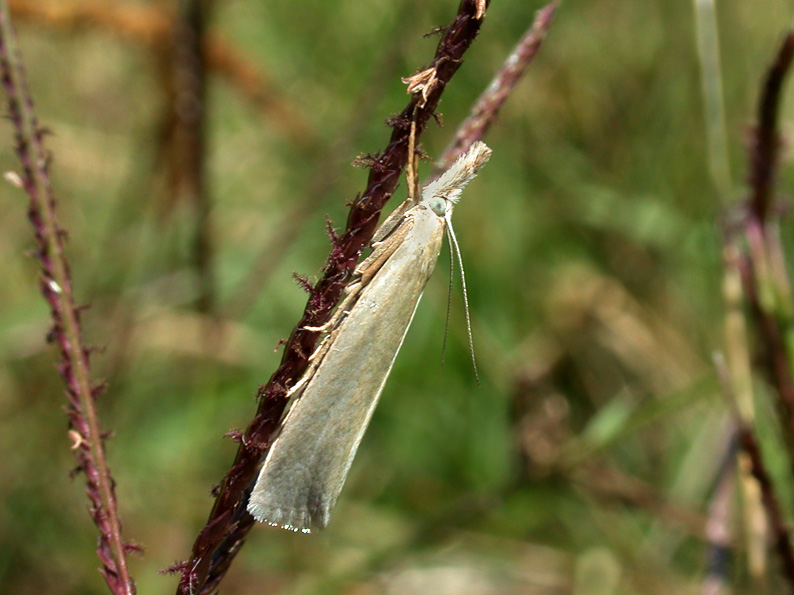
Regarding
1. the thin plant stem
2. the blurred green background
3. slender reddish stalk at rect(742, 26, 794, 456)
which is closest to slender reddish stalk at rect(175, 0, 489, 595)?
slender reddish stalk at rect(742, 26, 794, 456)

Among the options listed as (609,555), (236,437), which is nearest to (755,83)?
(609,555)

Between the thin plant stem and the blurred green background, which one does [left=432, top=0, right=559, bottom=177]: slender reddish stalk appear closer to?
the thin plant stem

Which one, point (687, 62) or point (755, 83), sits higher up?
point (687, 62)

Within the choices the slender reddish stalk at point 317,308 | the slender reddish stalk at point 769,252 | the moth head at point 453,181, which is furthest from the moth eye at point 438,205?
the slender reddish stalk at point 769,252

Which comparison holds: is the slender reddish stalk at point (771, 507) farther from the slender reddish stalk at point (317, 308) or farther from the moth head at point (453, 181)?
the slender reddish stalk at point (317, 308)

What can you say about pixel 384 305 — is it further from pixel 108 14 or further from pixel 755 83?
pixel 755 83

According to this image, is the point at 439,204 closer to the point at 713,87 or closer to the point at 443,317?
the point at 713,87

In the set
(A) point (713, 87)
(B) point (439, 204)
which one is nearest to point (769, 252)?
(A) point (713, 87)
